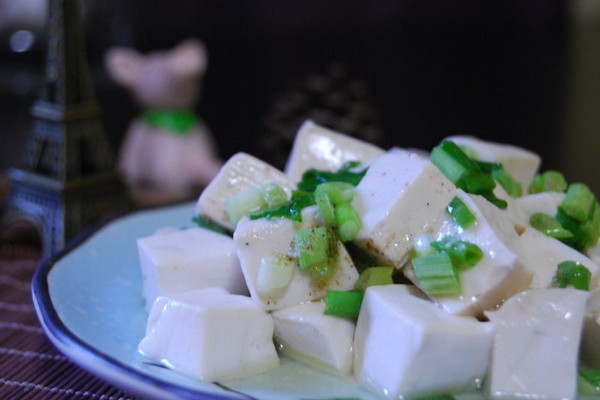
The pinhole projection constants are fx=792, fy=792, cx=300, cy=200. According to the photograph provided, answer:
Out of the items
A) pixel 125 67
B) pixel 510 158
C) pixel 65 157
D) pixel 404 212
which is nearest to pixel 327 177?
pixel 404 212

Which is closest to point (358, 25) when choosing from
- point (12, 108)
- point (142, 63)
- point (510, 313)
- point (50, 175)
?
point (12, 108)

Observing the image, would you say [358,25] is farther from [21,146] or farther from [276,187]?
[276,187]

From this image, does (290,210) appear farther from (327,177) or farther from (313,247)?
(327,177)

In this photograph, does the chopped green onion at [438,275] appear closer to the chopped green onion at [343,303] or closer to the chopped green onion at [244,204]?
the chopped green onion at [343,303]

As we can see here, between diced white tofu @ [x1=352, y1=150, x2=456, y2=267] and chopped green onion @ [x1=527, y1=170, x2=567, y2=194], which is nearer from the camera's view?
diced white tofu @ [x1=352, y1=150, x2=456, y2=267]

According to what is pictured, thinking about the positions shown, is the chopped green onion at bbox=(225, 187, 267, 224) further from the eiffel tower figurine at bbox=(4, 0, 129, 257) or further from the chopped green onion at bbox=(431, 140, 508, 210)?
the eiffel tower figurine at bbox=(4, 0, 129, 257)

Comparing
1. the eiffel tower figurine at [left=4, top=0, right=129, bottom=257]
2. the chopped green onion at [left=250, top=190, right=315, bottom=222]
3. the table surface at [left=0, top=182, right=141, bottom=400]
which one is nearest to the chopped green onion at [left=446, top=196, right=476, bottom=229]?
the chopped green onion at [left=250, top=190, right=315, bottom=222]

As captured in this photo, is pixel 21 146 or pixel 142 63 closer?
pixel 142 63
